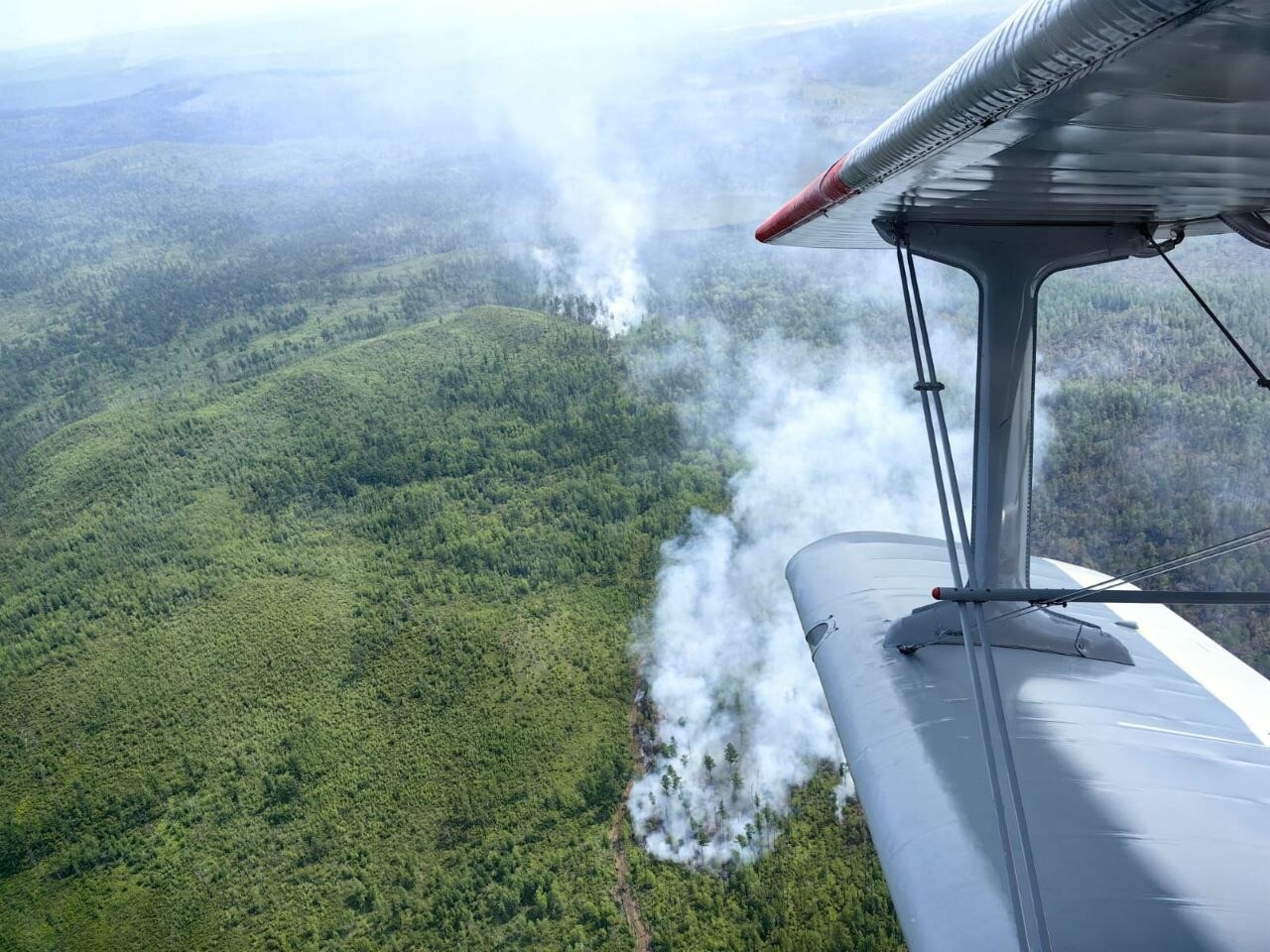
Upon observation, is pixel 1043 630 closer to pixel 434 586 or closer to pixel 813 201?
pixel 813 201

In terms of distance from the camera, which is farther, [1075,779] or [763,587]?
A: [763,587]

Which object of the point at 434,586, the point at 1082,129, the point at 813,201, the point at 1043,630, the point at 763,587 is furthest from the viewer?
the point at 434,586

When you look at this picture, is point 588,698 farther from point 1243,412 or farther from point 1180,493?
point 1243,412

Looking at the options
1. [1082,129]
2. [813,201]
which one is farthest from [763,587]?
[1082,129]

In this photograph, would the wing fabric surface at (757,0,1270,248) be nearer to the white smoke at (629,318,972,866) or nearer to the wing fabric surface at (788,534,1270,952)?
the wing fabric surface at (788,534,1270,952)

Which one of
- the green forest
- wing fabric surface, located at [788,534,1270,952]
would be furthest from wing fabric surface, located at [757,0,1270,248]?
the green forest
